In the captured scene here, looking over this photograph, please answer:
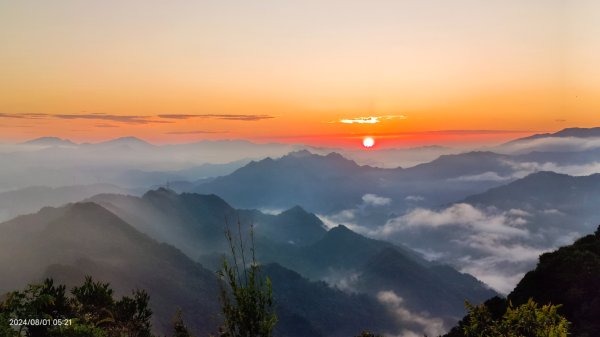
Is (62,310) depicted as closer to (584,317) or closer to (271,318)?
(271,318)

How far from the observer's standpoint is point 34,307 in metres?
20.7

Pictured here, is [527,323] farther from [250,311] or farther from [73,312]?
[73,312]

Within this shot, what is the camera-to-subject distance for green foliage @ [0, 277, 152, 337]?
2008 centimetres

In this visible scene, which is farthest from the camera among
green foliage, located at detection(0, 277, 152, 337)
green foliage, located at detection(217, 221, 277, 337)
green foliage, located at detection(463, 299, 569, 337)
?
green foliage, located at detection(0, 277, 152, 337)

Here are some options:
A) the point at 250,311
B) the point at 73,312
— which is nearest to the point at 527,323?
the point at 250,311

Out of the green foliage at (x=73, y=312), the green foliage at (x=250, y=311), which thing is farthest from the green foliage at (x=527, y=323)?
the green foliage at (x=73, y=312)

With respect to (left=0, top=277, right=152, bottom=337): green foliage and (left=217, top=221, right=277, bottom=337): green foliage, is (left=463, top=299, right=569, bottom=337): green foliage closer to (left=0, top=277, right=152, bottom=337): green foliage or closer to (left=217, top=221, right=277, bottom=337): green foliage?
(left=217, top=221, right=277, bottom=337): green foliage

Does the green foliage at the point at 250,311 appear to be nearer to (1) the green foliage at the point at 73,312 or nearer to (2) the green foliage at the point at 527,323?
A: (2) the green foliage at the point at 527,323

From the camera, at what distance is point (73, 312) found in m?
34.6

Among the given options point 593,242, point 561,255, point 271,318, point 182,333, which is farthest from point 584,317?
point 271,318

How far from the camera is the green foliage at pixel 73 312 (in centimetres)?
2008

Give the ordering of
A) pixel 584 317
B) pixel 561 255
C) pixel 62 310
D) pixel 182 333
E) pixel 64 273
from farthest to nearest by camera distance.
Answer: pixel 64 273 < pixel 561 255 < pixel 584 317 < pixel 62 310 < pixel 182 333

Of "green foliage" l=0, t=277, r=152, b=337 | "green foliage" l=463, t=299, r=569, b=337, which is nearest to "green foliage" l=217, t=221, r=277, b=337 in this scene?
"green foliage" l=463, t=299, r=569, b=337

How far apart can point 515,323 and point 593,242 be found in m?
58.8
